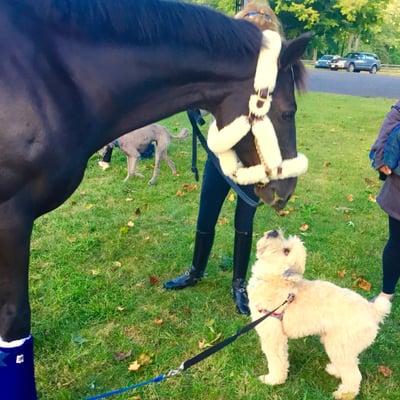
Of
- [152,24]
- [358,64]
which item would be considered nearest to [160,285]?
[152,24]

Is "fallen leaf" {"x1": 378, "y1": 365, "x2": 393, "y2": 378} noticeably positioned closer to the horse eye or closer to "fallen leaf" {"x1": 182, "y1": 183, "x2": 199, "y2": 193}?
the horse eye

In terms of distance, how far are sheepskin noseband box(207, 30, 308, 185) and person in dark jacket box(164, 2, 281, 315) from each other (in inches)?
38.4

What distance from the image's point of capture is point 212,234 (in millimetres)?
3852

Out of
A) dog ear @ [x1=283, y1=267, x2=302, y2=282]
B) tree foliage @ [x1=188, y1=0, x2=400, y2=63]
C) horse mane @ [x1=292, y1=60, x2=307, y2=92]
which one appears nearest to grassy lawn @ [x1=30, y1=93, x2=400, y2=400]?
horse mane @ [x1=292, y1=60, x2=307, y2=92]

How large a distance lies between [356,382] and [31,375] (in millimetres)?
1712

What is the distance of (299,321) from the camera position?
8.72 feet

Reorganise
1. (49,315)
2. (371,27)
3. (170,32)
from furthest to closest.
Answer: (371,27), (49,315), (170,32)

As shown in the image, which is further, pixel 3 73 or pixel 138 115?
pixel 138 115

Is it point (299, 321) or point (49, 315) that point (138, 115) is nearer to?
point (299, 321)

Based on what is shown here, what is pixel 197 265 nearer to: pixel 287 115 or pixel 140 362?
pixel 140 362

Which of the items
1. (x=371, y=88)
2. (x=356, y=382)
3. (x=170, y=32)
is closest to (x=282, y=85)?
(x=170, y=32)

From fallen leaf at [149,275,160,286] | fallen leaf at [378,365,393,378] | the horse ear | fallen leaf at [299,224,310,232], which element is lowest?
fallen leaf at [299,224,310,232]

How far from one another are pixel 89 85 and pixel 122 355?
1769mm

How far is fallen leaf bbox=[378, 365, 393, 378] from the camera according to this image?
2.96m
